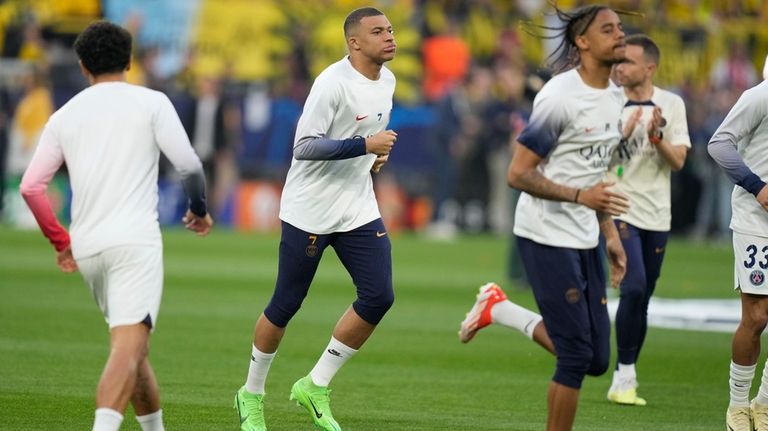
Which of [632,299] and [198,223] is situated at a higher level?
[198,223]

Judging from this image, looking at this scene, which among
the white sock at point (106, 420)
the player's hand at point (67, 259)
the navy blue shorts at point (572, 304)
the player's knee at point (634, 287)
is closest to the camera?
the white sock at point (106, 420)

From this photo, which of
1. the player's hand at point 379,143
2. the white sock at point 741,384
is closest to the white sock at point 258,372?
the player's hand at point 379,143

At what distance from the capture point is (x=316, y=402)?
9328 millimetres

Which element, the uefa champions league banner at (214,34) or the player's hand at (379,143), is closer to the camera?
the player's hand at (379,143)

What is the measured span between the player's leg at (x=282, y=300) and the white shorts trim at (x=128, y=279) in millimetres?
2061

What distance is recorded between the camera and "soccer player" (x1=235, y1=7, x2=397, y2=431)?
30.4 ft

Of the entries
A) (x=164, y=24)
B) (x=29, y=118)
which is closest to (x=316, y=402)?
(x=29, y=118)

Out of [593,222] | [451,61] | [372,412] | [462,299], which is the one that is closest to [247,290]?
[462,299]

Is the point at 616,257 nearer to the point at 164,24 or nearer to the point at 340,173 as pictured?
the point at 340,173

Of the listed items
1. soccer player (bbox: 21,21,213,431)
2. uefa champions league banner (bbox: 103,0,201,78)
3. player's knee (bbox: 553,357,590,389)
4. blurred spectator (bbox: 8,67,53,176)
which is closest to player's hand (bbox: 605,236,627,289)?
player's knee (bbox: 553,357,590,389)

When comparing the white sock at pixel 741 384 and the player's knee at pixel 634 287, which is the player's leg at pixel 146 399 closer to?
the white sock at pixel 741 384

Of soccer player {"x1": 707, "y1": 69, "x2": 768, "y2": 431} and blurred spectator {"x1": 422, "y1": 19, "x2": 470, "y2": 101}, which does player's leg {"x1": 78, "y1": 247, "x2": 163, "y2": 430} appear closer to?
soccer player {"x1": 707, "y1": 69, "x2": 768, "y2": 431}

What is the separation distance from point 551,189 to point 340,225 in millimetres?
1920

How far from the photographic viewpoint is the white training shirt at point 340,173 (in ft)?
30.3
